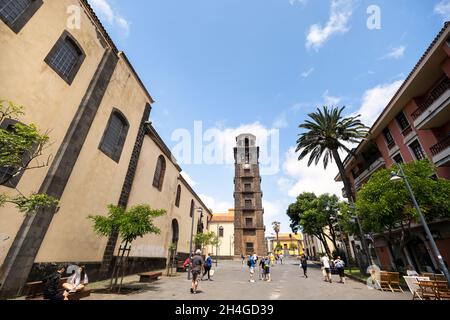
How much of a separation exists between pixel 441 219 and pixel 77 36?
2708cm

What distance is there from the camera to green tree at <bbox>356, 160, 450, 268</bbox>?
12766 millimetres

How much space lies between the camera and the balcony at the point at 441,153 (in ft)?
44.2

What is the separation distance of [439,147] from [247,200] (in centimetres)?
3964

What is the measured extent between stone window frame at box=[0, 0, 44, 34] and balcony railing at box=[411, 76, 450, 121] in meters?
23.8

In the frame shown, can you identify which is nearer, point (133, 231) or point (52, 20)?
point (133, 231)

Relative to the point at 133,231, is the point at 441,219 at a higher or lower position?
higher

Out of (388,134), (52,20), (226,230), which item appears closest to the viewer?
(52,20)

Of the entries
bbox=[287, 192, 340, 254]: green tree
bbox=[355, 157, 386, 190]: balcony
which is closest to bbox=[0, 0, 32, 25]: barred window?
bbox=[355, 157, 386, 190]: balcony

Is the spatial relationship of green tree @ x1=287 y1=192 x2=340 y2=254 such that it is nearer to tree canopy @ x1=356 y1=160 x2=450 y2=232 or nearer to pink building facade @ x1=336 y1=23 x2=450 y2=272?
pink building facade @ x1=336 y1=23 x2=450 y2=272

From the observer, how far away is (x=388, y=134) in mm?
20969
